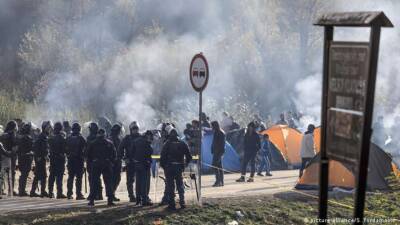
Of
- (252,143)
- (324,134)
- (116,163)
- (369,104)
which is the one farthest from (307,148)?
(369,104)

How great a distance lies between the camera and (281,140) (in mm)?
26641

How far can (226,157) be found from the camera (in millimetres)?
24453

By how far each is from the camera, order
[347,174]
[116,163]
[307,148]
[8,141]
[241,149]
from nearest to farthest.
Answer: [116,163] → [8,141] → [347,174] → [307,148] → [241,149]

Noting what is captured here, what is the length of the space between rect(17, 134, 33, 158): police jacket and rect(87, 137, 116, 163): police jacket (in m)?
2.34

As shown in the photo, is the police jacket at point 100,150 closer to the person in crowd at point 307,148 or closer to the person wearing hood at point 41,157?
the person wearing hood at point 41,157

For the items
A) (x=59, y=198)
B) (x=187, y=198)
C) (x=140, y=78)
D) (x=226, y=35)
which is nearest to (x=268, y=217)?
(x=187, y=198)

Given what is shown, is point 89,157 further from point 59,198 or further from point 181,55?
point 181,55

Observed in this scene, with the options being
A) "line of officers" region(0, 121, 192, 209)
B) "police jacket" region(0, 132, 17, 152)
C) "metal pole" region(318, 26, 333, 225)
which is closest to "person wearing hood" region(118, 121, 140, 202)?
"line of officers" region(0, 121, 192, 209)

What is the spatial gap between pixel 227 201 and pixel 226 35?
32.7m

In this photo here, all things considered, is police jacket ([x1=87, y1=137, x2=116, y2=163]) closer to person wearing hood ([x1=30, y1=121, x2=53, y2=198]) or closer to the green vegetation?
the green vegetation

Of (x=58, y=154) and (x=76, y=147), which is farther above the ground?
(x=76, y=147)

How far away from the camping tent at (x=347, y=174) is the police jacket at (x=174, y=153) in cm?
445

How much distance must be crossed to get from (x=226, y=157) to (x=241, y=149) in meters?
1.11

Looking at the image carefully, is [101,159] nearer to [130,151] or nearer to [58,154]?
[130,151]
